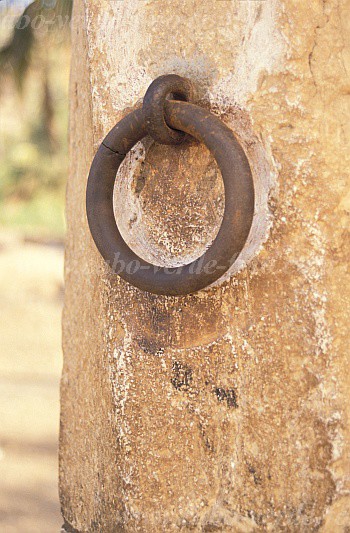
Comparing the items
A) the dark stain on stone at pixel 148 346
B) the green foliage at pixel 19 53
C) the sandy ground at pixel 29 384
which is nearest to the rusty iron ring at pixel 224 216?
the dark stain on stone at pixel 148 346

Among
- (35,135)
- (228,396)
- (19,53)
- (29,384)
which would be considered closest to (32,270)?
(29,384)

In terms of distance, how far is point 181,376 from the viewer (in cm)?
113

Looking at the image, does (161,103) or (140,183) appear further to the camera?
(140,183)

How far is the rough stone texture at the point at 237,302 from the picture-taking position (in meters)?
1.05

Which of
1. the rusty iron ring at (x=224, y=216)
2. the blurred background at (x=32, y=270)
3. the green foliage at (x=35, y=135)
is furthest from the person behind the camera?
the green foliage at (x=35, y=135)

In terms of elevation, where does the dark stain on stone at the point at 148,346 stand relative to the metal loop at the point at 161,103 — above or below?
below

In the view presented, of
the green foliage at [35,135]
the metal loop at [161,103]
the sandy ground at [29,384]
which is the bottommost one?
the sandy ground at [29,384]

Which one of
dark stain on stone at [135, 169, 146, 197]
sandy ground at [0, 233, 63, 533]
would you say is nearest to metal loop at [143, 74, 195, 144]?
dark stain on stone at [135, 169, 146, 197]

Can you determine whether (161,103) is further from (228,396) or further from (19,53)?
(19,53)

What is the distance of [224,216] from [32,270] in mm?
6101

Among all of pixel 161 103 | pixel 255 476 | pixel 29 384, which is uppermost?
pixel 161 103

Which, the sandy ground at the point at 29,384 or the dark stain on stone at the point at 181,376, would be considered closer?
the dark stain on stone at the point at 181,376

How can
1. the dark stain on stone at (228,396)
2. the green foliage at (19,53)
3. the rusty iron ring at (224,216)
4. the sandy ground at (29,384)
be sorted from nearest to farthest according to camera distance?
the rusty iron ring at (224,216)
the dark stain on stone at (228,396)
the sandy ground at (29,384)
the green foliage at (19,53)

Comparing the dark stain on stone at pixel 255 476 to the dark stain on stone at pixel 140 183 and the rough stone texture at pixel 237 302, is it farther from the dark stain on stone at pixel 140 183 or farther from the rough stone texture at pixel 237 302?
the dark stain on stone at pixel 140 183
